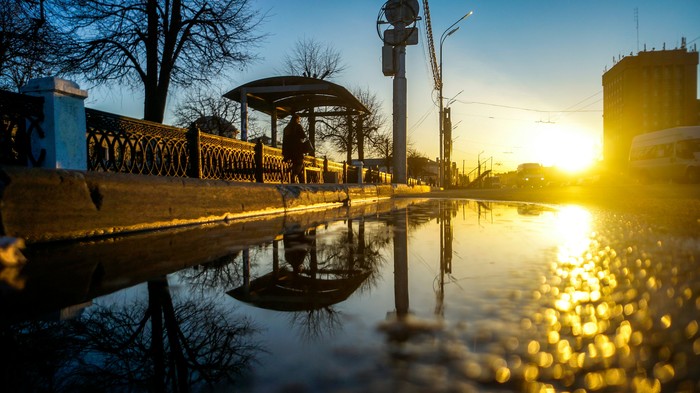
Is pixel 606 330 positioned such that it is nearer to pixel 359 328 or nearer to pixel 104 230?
pixel 359 328

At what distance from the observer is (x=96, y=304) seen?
1.72 meters

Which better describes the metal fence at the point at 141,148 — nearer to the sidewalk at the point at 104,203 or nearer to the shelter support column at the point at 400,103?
the sidewalk at the point at 104,203

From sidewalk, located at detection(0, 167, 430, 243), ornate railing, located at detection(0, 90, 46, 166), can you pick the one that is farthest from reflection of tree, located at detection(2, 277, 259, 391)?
ornate railing, located at detection(0, 90, 46, 166)

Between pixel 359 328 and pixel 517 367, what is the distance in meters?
0.51

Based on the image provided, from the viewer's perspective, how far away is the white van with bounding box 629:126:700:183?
17.5 m

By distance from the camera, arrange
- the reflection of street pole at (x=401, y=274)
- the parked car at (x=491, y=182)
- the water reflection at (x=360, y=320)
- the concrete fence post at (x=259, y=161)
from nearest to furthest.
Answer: the water reflection at (x=360, y=320) → the reflection of street pole at (x=401, y=274) → the concrete fence post at (x=259, y=161) → the parked car at (x=491, y=182)

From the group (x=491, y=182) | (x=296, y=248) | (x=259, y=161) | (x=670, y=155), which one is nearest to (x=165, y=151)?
(x=259, y=161)

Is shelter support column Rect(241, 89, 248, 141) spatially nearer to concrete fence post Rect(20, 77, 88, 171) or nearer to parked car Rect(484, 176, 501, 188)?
concrete fence post Rect(20, 77, 88, 171)

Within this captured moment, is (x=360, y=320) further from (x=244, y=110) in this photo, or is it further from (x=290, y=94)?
(x=290, y=94)

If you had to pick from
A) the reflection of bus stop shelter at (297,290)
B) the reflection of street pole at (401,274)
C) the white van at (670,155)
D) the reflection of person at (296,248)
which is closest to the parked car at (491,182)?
the white van at (670,155)

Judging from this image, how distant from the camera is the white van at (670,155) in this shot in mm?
17453

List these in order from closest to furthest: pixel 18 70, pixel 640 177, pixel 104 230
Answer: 1. pixel 104 230
2. pixel 18 70
3. pixel 640 177

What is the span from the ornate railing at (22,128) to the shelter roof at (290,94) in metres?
10.3

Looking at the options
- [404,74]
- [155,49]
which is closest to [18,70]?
[155,49]
